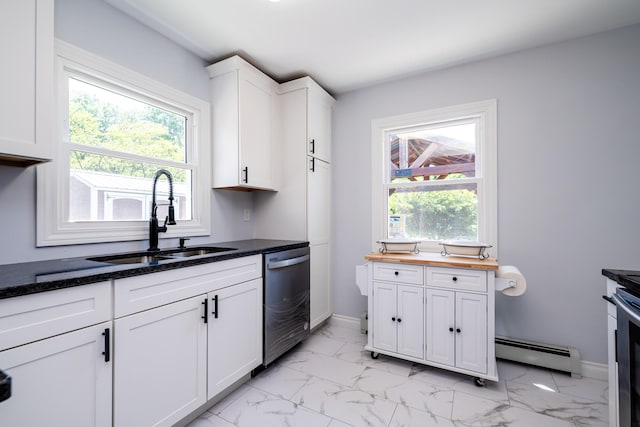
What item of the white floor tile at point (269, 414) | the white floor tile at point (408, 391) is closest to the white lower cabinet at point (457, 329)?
the white floor tile at point (408, 391)

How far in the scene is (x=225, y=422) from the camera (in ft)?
5.34

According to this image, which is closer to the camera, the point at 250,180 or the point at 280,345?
the point at 280,345

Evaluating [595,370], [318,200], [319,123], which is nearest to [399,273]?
[318,200]

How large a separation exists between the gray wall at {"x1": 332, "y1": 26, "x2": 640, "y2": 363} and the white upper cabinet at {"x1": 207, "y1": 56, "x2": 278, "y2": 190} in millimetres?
1758

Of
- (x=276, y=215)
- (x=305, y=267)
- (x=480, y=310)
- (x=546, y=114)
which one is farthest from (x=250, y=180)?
(x=546, y=114)

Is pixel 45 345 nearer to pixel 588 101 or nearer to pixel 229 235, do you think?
pixel 229 235

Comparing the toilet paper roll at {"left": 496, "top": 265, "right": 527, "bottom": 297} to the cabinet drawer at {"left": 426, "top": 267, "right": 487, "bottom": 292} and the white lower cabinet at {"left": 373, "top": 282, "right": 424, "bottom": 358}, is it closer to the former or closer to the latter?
the cabinet drawer at {"left": 426, "top": 267, "right": 487, "bottom": 292}

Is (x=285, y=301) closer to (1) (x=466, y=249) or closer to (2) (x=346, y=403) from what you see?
(2) (x=346, y=403)

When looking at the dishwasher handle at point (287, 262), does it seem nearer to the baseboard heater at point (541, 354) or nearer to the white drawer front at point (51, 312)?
the white drawer front at point (51, 312)

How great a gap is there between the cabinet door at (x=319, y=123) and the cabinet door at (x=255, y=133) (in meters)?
0.38

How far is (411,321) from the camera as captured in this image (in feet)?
7.25

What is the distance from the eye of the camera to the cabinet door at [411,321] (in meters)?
2.17

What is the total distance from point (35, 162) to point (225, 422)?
1722 millimetres

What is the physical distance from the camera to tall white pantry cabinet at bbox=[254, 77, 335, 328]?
268cm
